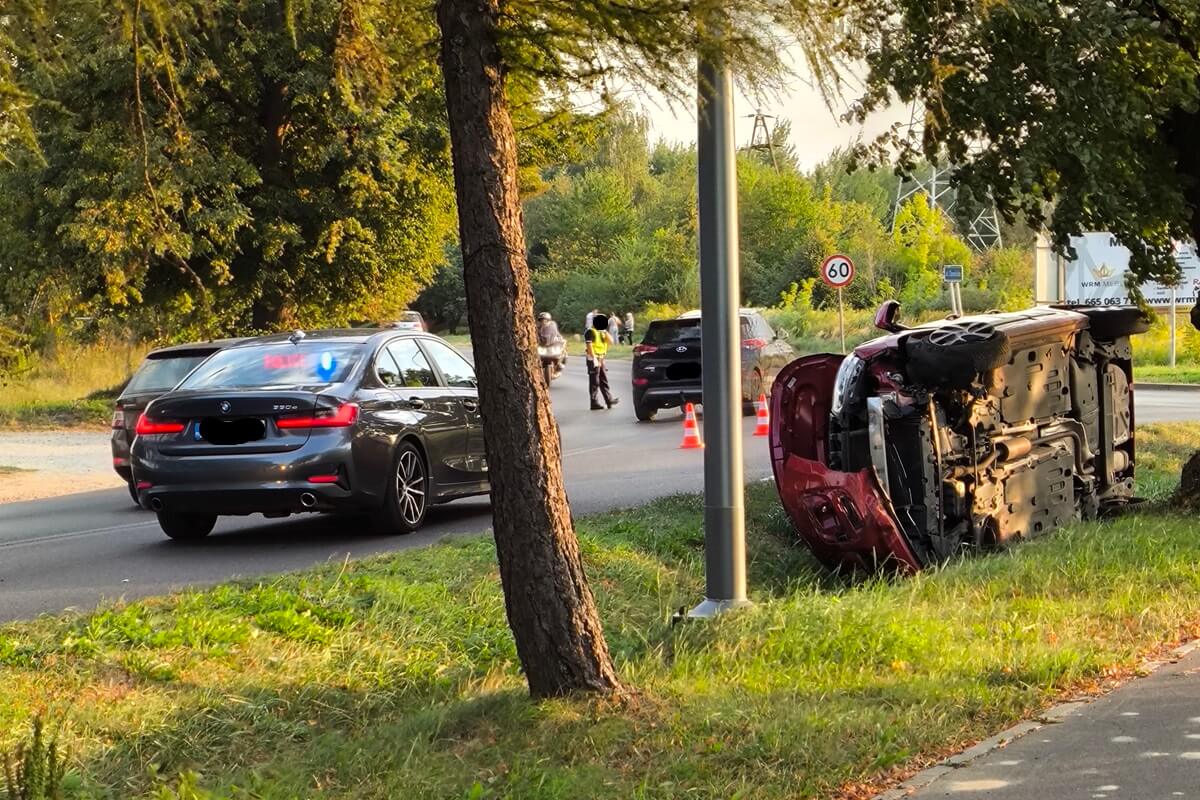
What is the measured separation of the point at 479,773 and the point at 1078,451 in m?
7.44

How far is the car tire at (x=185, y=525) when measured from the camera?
1187 centimetres

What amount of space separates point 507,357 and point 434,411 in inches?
253

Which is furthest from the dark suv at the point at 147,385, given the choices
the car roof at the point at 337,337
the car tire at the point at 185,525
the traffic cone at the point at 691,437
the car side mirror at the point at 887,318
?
the traffic cone at the point at 691,437

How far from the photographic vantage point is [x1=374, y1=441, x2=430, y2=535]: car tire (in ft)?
38.1

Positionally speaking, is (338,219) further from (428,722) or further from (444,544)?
(428,722)

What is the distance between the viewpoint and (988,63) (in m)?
10.7

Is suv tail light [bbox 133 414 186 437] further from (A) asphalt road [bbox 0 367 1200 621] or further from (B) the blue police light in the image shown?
(B) the blue police light

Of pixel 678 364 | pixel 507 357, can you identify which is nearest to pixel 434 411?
pixel 507 357

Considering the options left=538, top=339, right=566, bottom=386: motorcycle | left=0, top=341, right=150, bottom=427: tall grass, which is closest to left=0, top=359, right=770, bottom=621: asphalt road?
left=0, top=341, right=150, bottom=427: tall grass

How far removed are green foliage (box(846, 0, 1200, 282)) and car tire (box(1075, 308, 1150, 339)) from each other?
66 cm

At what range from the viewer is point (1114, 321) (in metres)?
12.3

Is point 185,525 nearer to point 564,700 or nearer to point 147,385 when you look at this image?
point 147,385

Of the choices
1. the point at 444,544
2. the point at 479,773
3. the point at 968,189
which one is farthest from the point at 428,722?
the point at 968,189

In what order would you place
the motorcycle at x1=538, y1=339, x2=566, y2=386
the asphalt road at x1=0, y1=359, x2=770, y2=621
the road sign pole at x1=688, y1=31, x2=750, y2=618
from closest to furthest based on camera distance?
the road sign pole at x1=688, y1=31, x2=750, y2=618
the asphalt road at x1=0, y1=359, x2=770, y2=621
the motorcycle at x1=538, y1=339, x2=566, y2=386
